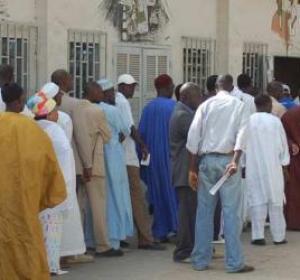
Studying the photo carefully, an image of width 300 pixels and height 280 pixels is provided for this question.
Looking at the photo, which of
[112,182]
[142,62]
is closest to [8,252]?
[112,182]

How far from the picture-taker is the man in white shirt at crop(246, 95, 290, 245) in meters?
10.4

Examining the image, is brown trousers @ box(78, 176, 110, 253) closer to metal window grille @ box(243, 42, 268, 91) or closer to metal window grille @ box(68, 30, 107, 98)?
metal window grille @ box(68, 30, 107, 98)

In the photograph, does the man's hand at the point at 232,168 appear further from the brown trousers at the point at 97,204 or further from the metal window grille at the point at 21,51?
the metal window grille at the point at 21,51

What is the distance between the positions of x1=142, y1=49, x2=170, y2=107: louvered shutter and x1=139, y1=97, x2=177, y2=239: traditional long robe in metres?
3.47

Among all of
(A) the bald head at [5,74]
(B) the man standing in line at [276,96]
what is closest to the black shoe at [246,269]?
(A) the bald head at [5,74]

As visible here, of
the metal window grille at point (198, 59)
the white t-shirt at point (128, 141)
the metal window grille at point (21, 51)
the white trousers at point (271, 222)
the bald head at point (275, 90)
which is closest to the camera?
the white t-shirt at point (128, 141)

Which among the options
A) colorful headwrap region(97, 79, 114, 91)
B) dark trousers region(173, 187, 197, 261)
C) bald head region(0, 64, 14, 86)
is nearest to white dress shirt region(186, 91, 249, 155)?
dark trousers region(173, 187, 197, 261)

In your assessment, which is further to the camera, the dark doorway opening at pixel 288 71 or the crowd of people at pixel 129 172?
the dark doorway opening at pixel 288 71

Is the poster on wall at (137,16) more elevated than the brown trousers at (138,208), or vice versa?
the poster on wall at (137,16)

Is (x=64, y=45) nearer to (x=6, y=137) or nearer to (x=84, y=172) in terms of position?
A: (x=84, y=172)

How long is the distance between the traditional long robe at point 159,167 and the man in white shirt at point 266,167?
984 millimetres

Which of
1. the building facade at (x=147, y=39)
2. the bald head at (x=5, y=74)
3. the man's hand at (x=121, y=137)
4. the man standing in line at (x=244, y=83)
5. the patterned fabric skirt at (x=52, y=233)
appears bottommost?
the patterned fabric skirt at (x=52, y=233)

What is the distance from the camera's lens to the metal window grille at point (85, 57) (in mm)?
12258

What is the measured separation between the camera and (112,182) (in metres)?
9.58
